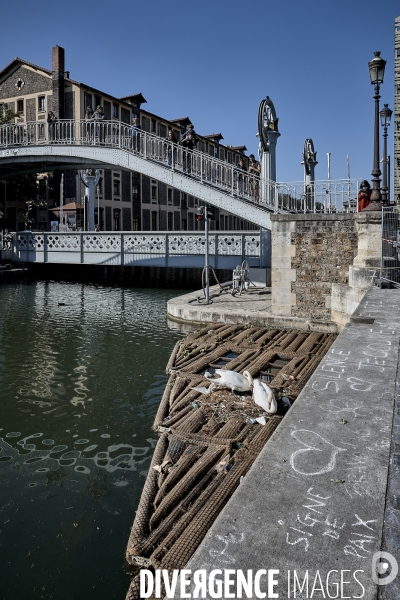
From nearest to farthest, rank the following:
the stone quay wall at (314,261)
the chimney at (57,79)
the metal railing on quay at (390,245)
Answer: the metal railing on quay at (390,245) → the stone quay wall at (314,261) → the chimney at (57,79)

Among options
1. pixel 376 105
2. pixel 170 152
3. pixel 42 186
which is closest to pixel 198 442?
pixel 376 105

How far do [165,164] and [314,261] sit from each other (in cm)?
908

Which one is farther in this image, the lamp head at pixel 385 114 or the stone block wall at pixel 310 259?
the lamp head at pixel 385 114

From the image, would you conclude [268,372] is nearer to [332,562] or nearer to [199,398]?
[199,398]

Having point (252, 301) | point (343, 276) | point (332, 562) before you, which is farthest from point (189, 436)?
point (252, 301)

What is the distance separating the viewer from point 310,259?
12.3m

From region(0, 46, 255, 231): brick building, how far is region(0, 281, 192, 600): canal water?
98.9 ft

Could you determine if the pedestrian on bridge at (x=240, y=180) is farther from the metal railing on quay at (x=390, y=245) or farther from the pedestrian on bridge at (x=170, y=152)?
the metal railing on quay at (x=390, y=245)

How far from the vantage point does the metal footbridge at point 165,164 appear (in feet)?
52.7

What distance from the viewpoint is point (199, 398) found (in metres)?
7.06

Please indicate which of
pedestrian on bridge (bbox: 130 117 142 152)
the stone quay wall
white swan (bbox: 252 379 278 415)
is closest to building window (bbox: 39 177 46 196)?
pedestrian on bridge (bbox: 130 117 142 152)

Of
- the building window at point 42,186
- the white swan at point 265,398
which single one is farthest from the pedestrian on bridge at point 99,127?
the building window at point 42,186

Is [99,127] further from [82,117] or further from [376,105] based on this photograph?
[82,117]

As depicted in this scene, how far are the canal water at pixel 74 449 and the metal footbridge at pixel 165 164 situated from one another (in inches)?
215
